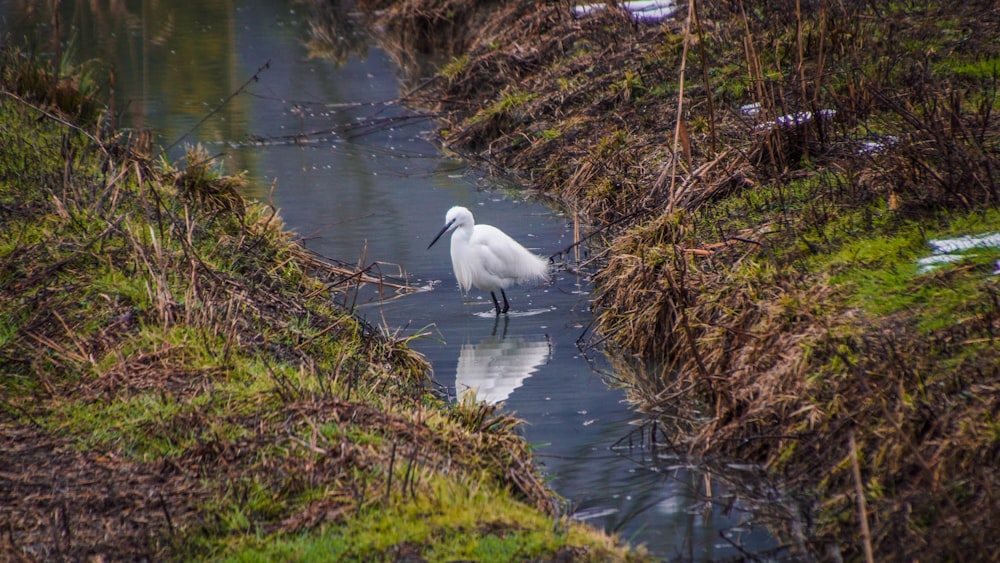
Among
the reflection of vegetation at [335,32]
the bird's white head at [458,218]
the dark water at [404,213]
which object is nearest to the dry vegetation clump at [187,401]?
the dark water at [404,213]

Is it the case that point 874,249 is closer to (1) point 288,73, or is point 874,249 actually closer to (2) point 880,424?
(2) point 880,424

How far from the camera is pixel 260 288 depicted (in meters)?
7.47

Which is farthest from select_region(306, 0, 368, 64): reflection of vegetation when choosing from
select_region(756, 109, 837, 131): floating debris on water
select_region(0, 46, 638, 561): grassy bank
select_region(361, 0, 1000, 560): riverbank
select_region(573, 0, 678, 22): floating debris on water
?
select_region(0, 46, 638, 561): grassy bank

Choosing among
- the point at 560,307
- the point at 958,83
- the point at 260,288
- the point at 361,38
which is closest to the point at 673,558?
the point at 260,288

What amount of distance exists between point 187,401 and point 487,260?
361 centimetres

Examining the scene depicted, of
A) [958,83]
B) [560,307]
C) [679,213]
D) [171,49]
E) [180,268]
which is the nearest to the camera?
[180,268]

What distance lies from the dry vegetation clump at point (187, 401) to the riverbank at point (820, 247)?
1.33 metres

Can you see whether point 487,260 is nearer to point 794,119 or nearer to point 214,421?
point 794,119

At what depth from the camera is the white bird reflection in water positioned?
287 inches

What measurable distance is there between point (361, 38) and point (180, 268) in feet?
55.8

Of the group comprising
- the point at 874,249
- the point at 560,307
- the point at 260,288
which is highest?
the point at 874,249

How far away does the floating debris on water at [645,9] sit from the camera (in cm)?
1509

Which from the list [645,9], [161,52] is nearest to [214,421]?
[645,9]

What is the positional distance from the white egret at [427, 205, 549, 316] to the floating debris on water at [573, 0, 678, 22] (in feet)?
22.2
